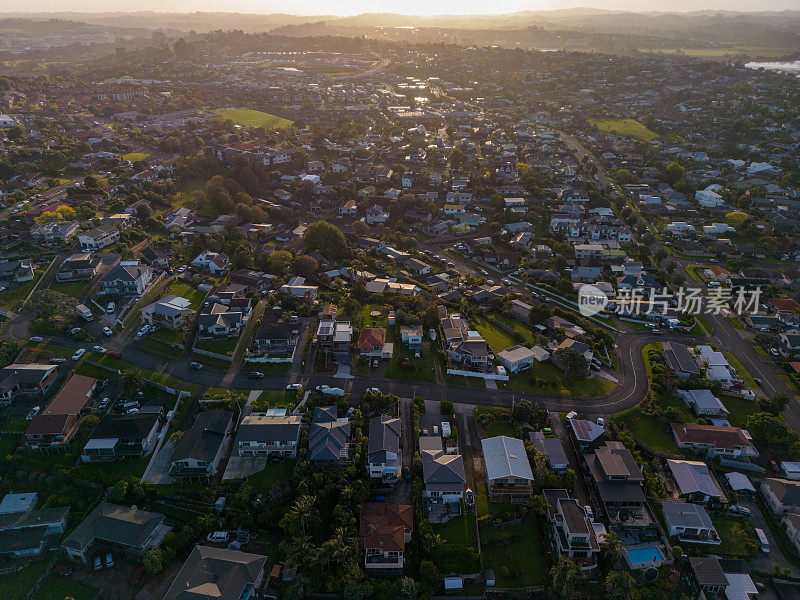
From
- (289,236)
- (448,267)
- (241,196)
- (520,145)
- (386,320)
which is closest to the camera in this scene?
(386,320)

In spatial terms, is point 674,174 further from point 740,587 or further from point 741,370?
point 740,587

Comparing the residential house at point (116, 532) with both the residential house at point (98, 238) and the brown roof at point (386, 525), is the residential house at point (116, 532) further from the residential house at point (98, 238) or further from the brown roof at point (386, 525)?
the residential house at point (98, 238)

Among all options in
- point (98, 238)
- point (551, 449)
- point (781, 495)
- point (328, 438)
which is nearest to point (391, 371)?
point (328, 438)

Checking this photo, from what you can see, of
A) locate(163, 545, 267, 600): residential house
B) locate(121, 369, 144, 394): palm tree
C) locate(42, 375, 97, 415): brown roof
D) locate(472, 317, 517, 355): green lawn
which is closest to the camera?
locate(163, 545, 267, 600): residential house

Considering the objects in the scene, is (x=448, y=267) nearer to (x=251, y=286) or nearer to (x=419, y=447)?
(x=251, y=286)

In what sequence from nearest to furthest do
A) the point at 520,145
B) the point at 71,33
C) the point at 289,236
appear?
the point at 289,236
the point at 520,145
the point at 71,33

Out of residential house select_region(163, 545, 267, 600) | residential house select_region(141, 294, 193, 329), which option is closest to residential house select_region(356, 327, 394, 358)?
residential house select_region(141, 294, 193, 329)

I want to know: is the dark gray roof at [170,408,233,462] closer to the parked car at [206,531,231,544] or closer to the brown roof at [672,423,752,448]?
the parked car at [206,531,231,544]

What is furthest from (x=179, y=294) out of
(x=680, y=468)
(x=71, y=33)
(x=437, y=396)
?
(x=71, y=33)
